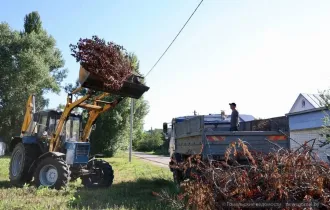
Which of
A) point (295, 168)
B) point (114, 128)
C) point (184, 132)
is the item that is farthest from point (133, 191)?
point (114, 128)

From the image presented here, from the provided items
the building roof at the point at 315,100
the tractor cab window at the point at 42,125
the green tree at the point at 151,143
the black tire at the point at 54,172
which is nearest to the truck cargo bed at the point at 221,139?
the building roof at the point at 315,100

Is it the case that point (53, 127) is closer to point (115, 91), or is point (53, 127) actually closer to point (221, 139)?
point (115, 91)

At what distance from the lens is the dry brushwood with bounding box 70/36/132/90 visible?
8.83 metres

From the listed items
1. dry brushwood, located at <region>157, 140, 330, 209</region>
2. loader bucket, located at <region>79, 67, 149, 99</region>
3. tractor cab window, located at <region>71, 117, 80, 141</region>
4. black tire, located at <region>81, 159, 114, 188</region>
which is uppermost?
loader bucket, located at <region>79, 67, 149, 99</region>

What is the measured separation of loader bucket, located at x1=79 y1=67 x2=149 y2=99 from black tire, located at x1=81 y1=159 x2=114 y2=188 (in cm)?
278

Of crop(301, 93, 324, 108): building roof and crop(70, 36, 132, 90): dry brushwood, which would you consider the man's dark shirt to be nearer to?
crop(301, 93, 324, 108): building roof

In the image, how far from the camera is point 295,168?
12.4 feet

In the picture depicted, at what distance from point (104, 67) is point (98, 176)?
161 inches

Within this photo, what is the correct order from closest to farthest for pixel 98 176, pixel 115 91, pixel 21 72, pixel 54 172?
pixel 115 91, pixel 54 172, pixel 98 176, pixel 21 72

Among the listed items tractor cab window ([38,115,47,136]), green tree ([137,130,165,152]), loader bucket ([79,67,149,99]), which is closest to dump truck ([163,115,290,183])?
loader bucket ([79,67,149,99])

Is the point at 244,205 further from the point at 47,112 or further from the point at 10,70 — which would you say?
the point at 10,70

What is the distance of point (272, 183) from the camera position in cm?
370

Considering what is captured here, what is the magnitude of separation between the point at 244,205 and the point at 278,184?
44 centimetres

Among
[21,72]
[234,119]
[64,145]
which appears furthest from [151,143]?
[234,119]
